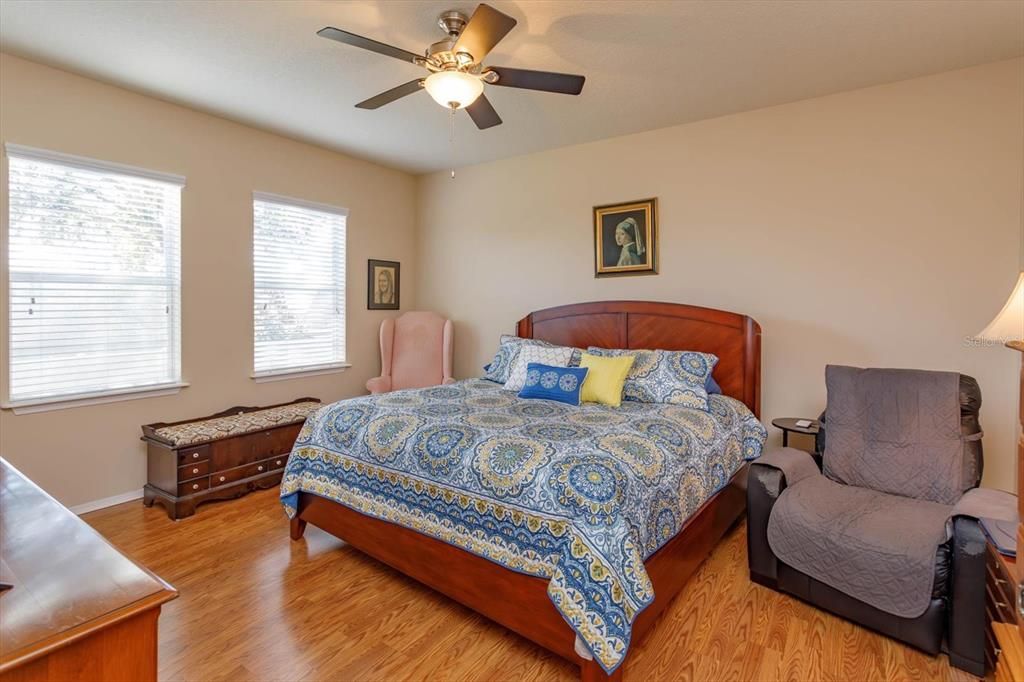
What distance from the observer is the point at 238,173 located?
3.92 metres

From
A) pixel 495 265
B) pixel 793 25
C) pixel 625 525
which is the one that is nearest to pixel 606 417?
pixel 625 525

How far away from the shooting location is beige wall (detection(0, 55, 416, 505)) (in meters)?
3.02

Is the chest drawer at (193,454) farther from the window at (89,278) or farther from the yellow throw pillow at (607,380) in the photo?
the yellow throw pillow at (607,380)

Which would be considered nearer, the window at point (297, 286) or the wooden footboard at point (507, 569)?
the wooden footboard at point (507, 569)

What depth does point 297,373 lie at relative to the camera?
4.41 m

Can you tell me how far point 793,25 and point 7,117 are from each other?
430cm

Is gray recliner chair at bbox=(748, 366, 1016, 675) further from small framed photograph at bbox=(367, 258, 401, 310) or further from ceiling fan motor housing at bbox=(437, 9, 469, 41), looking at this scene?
small framed photograph at bbox=(367, 258, 401, 310)

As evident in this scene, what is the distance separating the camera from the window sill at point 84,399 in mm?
2992

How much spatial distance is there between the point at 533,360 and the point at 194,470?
7.77 ft

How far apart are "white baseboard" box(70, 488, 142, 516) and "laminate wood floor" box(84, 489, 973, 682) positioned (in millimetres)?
763

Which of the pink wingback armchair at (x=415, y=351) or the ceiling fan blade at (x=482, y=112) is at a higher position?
the ceiling fan blade at (x=482, y=112)

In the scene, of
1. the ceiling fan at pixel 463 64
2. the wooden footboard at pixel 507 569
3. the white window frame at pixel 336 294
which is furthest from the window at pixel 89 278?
the ceiling fan at pixel 463 64

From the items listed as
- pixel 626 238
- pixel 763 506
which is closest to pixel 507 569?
pixel 763 506

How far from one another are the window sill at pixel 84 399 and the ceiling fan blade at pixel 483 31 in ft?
10.1
